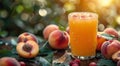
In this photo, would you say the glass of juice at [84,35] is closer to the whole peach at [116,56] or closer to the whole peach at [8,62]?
the whole peach at [116,56]

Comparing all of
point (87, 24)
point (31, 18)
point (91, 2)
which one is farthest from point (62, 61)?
point (91, 2)

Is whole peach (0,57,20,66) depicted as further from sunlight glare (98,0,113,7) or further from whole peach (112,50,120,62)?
sunlight glare (98,0,113,7)

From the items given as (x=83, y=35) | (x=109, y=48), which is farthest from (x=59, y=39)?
(x=109, y=48)

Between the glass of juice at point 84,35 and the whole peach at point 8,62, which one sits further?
the glass of juice at point 84,35

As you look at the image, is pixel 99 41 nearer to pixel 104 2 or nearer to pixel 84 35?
pixel 84 35

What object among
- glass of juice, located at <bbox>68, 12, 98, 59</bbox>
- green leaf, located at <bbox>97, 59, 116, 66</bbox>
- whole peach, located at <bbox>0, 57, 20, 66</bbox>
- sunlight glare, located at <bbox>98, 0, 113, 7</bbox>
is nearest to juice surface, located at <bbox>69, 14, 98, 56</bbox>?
glass of juice, located at <bbox>68, 12, 98, 59</bbox>

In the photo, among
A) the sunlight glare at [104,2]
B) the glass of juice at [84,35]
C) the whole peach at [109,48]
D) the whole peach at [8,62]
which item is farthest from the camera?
the sunlight glare at [104,2]

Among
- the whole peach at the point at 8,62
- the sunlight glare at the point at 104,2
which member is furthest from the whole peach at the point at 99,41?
the sunlight glare at the point at 104,2
